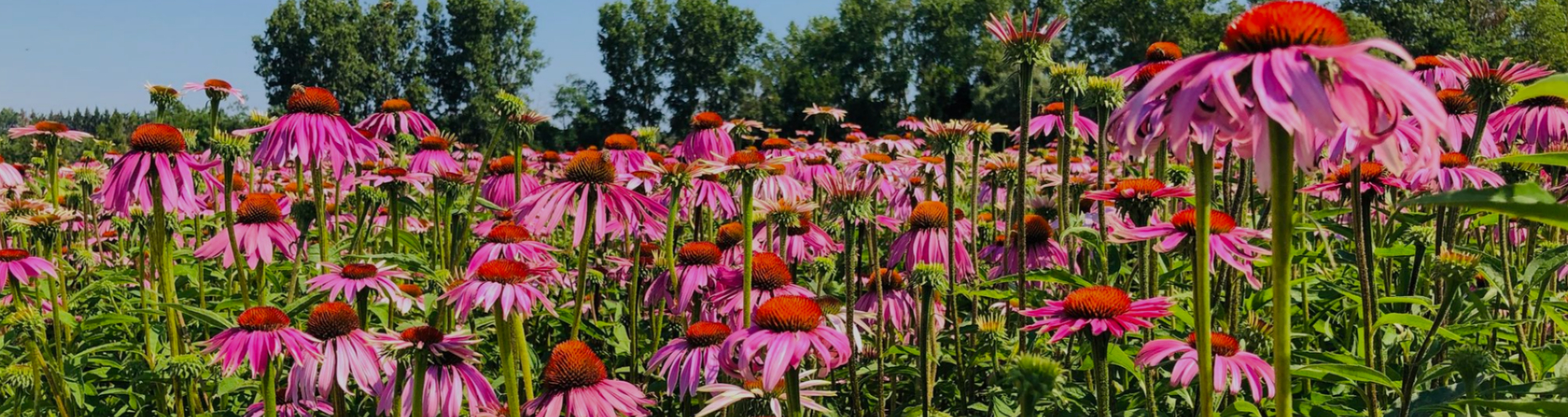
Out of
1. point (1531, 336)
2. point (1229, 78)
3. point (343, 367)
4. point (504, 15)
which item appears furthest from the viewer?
point (504, 15)

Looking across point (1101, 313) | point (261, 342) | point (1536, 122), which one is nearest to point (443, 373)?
point (261, 342)

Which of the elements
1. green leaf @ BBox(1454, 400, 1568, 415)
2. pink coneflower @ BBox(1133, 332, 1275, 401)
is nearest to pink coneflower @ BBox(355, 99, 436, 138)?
pink coneflower @ BBox(1133, 332, 1275, 401)

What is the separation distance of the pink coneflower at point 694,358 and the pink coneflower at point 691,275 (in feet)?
1.07

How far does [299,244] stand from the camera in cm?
252

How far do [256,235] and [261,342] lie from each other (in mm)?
691

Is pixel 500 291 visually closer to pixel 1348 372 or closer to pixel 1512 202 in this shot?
pixel 1348 372

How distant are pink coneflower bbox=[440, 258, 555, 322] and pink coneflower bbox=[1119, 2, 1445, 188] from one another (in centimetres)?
Result: 115

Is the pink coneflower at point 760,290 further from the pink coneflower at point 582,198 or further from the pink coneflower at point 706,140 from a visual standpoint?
the pink coneflower at point 706,140

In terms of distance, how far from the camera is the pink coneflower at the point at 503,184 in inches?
143

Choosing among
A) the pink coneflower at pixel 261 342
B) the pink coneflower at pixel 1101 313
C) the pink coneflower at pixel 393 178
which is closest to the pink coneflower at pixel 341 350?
the pink coneflower at pixel 261 342

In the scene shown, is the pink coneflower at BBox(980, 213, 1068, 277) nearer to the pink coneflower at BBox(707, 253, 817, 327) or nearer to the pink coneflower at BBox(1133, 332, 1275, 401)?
the pink coneflower at BBox(707, 253, 817, 327)

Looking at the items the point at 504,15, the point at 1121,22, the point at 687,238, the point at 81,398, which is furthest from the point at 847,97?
the point at 81,398

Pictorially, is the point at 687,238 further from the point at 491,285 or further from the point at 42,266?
the point at 491,285

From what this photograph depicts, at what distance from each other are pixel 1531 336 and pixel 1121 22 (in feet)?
118
